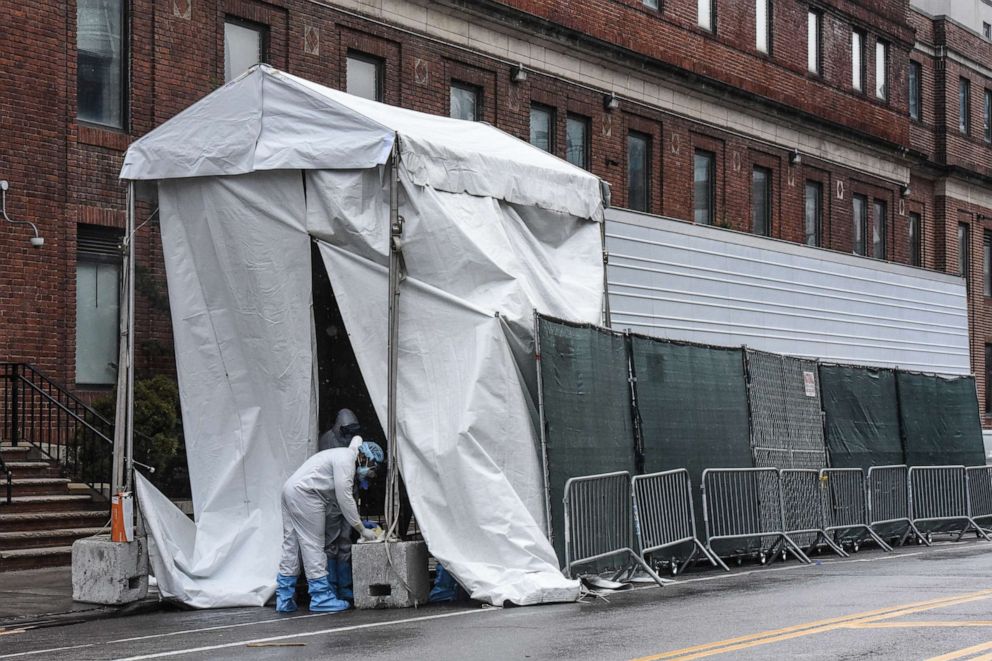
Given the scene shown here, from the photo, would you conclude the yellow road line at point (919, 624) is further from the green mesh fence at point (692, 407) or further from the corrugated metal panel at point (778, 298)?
the corrugated metal panel at point (778, 298)

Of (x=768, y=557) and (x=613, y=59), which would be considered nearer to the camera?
(x=768, y=557)

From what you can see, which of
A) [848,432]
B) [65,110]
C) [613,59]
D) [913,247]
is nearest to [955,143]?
[913,247]

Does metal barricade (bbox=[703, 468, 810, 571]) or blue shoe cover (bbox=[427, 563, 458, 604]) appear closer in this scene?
blue shoe cover (bbox=[427, 563, 458, 604])

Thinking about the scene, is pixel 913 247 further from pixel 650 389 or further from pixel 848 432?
pixel 650 389

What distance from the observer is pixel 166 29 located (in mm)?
22609

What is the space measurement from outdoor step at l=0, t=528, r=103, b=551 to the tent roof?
4769mm

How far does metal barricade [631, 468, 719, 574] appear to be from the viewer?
614 inches

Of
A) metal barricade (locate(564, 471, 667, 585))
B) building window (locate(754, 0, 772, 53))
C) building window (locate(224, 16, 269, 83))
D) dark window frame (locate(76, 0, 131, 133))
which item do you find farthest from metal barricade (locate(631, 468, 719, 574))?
building window (locate(754, 0, 772, 53))

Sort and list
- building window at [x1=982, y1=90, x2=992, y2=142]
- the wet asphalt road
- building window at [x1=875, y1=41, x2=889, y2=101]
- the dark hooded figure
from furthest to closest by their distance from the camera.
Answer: building window at [x1=982, y1=90, x2=992, y2=142] < building window at [x1=875, y1=41, x2=889, y2=101] < the dark hooded figure < the wet asphalt road

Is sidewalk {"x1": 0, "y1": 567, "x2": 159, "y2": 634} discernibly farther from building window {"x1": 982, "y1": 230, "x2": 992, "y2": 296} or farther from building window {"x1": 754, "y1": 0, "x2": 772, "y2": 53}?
building window {"x1": 982, "y1": 230, "x2": 992, "y2": 296}

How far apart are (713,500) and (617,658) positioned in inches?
317

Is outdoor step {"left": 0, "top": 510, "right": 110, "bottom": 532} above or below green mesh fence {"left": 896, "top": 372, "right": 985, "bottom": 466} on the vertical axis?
below

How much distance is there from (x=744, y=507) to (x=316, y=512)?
6.09m

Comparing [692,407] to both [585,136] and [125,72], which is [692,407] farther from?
[585,136]
